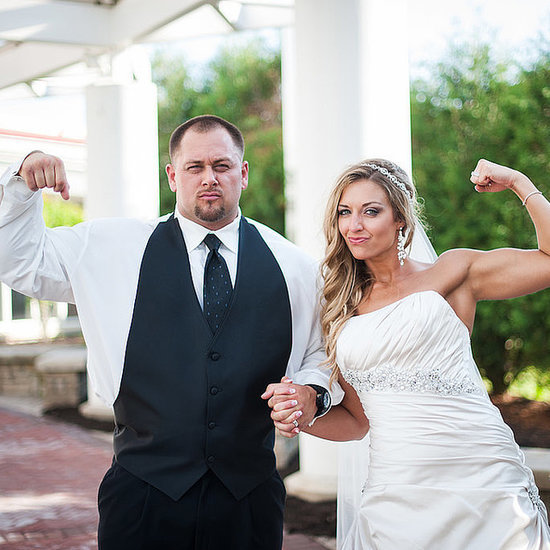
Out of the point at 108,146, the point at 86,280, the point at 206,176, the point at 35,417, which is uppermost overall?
the point at 108,146

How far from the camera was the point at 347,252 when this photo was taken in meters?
2.70

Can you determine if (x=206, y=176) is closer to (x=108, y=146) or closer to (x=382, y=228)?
(x=382, y=228)

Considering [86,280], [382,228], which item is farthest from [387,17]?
[86,280]

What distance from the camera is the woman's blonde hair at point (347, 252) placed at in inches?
102

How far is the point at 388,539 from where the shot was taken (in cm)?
242

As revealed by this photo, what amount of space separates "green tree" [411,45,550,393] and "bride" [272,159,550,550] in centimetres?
414

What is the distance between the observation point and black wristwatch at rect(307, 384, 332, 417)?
2.51m

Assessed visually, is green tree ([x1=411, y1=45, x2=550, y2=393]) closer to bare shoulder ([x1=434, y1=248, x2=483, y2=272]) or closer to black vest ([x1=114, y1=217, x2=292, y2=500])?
bare shoulder ([x1=434, y1=248, x2=483, y2=272])

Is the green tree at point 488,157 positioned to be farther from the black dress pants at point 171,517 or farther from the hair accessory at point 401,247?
the black dress pants at point 171,517

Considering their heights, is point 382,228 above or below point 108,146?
below

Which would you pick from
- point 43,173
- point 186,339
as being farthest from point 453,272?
point 43,173

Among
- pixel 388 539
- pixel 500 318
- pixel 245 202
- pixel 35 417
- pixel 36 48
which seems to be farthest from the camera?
pixel 245 202

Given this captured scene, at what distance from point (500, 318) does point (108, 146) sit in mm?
4002

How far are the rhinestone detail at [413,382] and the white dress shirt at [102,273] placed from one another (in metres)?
0.18
